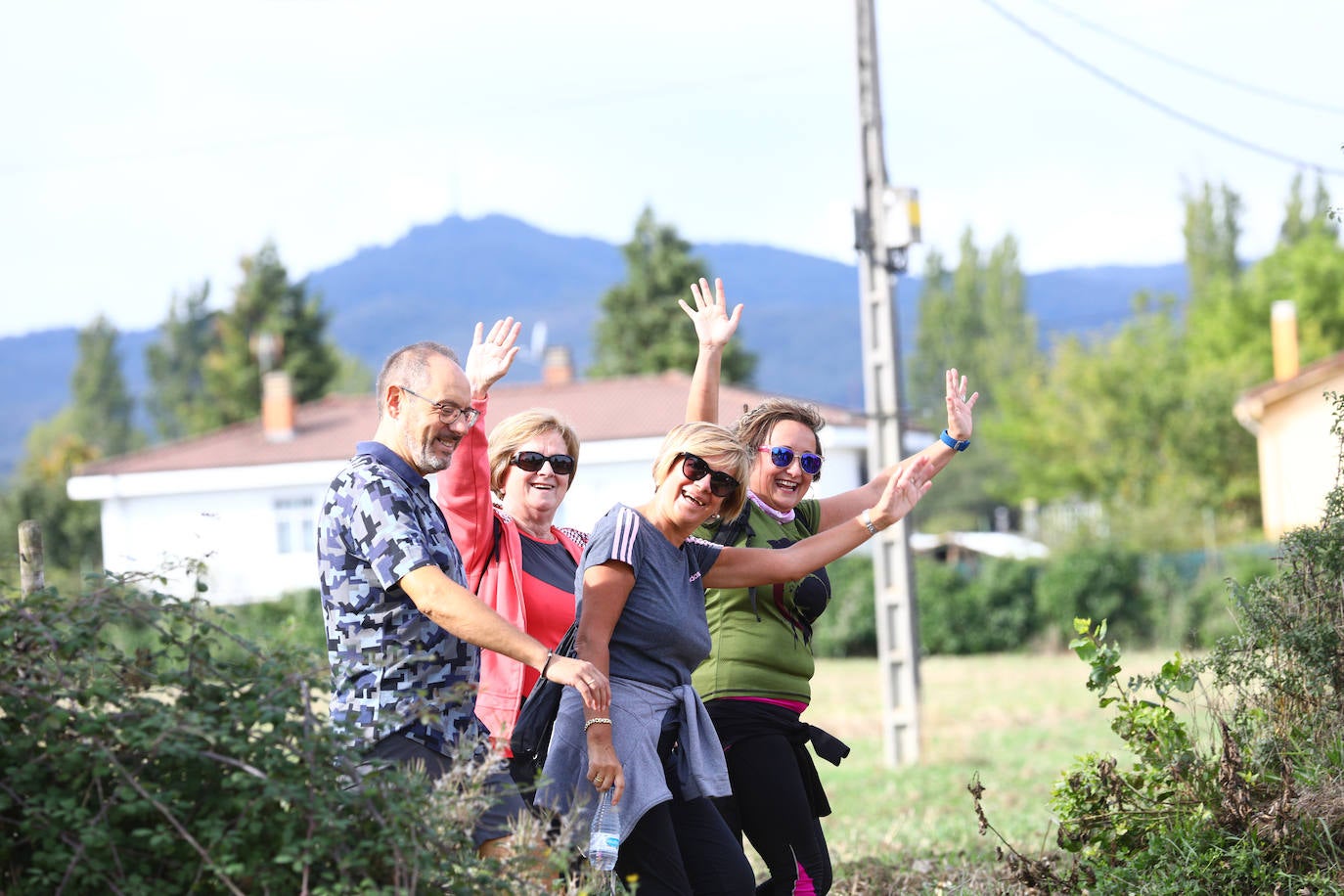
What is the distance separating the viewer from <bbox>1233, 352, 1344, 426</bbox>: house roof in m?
33.0

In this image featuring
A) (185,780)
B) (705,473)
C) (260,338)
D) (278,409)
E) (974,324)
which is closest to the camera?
(185,780)

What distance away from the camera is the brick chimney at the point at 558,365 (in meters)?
45.1

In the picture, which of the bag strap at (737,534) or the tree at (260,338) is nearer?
the bag strap at (737,534)

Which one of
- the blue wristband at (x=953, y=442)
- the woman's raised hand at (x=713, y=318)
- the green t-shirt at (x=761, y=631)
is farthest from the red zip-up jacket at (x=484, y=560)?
the blue wristband at (x=953, y=442)

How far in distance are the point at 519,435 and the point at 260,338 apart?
53382mm

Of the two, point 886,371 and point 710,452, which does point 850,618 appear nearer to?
point 886,371

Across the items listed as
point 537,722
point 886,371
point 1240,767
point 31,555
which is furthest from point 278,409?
point 537,722

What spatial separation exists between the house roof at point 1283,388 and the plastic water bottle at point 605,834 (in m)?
31.6

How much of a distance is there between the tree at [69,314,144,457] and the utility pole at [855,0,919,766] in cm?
10225

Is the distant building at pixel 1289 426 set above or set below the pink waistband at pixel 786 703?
above

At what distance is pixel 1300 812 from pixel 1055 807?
88cm

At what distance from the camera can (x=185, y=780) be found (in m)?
3.22

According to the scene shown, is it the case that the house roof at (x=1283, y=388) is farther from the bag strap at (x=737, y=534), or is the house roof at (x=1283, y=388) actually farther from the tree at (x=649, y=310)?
the bag strap at (x=737, y=534)

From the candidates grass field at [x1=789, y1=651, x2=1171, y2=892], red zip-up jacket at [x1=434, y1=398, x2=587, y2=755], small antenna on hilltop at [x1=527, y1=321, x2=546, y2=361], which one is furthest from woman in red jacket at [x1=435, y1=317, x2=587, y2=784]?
small antenna on hilltop at [x1=527, y1=321, x2=546, y2=361]
